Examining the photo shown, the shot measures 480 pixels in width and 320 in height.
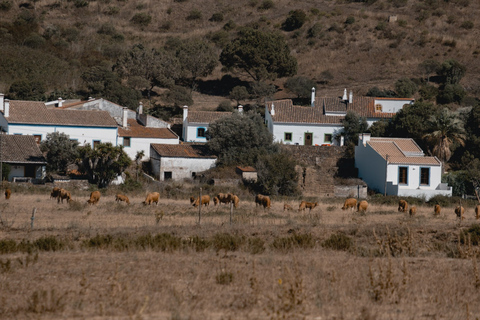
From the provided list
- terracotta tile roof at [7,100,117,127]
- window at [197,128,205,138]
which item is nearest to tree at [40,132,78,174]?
terracotta tile roof at [7,100,117,127]

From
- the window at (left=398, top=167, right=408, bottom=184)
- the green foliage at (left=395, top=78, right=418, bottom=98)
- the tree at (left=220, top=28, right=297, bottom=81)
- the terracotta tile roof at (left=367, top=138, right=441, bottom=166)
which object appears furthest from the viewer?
the tree at (left=220, top=28, right=297, bottom=81)

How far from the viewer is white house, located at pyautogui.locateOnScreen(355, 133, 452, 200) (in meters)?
45.4

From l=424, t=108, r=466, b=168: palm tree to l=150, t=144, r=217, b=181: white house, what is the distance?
1669 cm

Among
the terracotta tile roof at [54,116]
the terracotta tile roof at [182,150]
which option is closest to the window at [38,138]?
the terracotta tile roof at [54,116]

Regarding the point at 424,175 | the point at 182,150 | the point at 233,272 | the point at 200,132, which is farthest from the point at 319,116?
the point at 233,272

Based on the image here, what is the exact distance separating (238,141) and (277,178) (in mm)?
6791

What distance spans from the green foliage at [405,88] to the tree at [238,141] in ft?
79.0

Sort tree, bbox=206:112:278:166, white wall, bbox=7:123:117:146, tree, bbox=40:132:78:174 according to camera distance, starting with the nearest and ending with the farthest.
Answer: tree, bbox=40:132:78:174 → tree, bbox=206:112:278:166 → white wall, bbox=7:123:117:146

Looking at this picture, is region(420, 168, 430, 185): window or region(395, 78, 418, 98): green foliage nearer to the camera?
region(420, 168, 430, 185): window

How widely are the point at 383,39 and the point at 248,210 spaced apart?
219ft

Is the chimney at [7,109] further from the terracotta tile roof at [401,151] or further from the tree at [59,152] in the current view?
the terracotta tile roof at [401,151]

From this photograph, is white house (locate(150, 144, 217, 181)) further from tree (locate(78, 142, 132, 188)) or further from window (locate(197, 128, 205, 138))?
window (locate(197, 128, 205, 138))

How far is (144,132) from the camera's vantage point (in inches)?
2172

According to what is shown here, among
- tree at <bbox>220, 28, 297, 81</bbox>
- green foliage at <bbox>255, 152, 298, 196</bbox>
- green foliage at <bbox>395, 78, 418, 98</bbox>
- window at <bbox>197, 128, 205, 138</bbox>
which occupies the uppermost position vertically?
tree at <bbox>220, 28, 297, 81</bbox>
